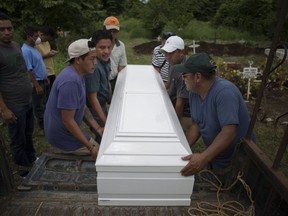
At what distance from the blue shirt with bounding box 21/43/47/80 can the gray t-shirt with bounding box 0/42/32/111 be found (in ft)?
3.51

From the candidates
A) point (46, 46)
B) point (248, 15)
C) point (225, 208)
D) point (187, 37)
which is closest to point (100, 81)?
point (225, 208)

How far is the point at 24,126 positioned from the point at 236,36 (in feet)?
56.9

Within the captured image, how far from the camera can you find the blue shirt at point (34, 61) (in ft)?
13.9

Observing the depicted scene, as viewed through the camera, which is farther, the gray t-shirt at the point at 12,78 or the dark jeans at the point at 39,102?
the dark jeans at the point at 39,102

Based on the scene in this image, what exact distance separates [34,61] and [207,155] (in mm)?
3401

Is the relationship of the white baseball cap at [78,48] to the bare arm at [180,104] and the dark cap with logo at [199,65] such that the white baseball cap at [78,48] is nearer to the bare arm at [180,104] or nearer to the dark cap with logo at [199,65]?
the dark cap with logo at [199,65]

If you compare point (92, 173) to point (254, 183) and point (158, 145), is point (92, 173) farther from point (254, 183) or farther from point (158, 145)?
point (254, 183)

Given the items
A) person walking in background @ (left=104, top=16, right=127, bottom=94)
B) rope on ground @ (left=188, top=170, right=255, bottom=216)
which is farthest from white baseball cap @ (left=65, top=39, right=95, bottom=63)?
person walking in background @ (left=104, top=16, right=127, bottom=94)

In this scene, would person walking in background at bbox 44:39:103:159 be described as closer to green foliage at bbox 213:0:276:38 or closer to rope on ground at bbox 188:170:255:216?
rope on ground at bbox 188:170:255:216

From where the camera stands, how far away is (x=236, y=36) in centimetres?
1805

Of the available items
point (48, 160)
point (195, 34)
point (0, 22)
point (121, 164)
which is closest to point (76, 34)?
point (195, 34)

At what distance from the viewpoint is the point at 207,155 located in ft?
6.66

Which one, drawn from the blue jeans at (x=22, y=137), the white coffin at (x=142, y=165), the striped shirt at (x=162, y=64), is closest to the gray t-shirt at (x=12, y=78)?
the blue jeans at (x=22, y=137)

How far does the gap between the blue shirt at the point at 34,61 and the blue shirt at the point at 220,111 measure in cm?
285
